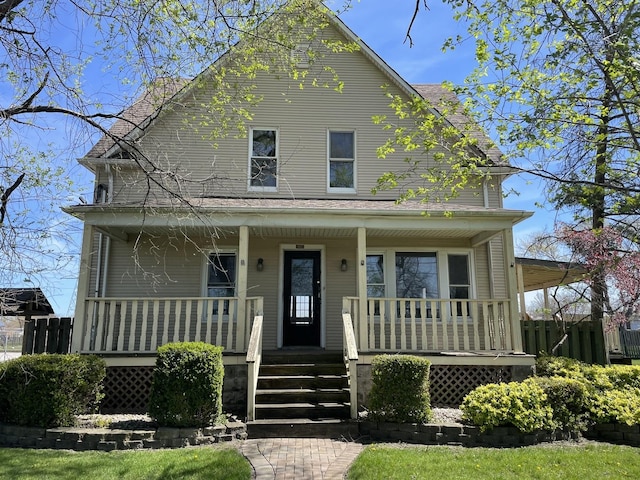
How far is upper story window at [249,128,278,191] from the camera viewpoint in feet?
37.7

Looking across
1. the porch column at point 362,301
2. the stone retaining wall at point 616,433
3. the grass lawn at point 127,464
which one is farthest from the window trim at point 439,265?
the grass lawn at point 127,464

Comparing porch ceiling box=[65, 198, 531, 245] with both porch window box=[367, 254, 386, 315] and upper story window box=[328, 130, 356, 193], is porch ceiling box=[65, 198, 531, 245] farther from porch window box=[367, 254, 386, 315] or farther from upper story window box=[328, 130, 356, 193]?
upper story window box=[328, 130, 356, 193]

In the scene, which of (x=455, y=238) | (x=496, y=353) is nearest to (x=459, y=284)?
(x=455, y=238)

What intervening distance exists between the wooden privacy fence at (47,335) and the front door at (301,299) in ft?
15.1

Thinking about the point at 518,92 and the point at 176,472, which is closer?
the point at 176,472

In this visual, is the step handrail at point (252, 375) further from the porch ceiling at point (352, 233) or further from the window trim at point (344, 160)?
the window trim at point (344, 160)

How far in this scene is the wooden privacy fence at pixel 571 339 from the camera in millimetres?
10492

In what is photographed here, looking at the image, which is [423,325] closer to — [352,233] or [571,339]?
[352,233]

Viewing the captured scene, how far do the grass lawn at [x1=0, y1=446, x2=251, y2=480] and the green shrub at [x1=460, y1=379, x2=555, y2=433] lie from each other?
133 inches

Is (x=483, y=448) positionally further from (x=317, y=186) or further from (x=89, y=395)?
(x=317, y=186)

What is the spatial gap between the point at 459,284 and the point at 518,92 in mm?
5148

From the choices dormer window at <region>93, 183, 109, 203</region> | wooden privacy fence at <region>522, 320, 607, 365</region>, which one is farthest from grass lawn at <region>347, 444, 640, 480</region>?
dormer window at <region>93, 183, 109, 203</region>

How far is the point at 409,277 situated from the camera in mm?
11289

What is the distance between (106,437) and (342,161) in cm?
798
